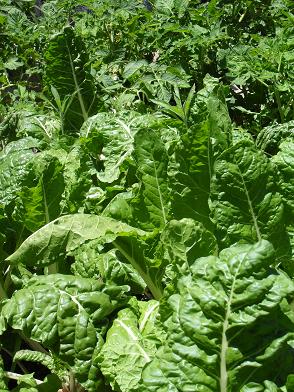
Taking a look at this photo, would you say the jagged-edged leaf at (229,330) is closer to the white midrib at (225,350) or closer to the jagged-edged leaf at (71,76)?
the white midrib at (225,350)

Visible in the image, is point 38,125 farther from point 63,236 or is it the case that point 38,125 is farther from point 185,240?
point 185,240

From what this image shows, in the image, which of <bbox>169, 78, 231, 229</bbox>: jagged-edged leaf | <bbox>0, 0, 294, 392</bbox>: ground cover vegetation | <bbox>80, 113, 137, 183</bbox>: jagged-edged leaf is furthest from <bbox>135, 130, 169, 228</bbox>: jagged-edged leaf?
<bbox>80, 113, 137, 183</bbox>: jagged-edged leaf

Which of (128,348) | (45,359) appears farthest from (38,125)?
(128,348)

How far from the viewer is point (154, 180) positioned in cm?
220

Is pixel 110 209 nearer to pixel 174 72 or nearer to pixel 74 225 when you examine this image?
pixel 74 225

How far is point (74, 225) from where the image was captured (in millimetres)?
2061

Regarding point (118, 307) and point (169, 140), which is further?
point (169, 140)

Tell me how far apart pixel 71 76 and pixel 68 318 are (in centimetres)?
163

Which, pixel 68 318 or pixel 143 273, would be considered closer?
pixel 68 318

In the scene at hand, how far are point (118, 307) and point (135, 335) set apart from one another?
15cm

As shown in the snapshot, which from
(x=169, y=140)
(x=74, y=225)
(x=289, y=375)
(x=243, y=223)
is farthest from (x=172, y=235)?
(x=169, y=140)

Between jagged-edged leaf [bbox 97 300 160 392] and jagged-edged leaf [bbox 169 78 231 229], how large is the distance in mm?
344

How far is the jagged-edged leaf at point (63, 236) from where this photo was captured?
2.04 metres

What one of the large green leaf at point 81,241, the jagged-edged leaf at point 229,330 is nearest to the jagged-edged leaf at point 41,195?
the large green leaf at point 81,241
